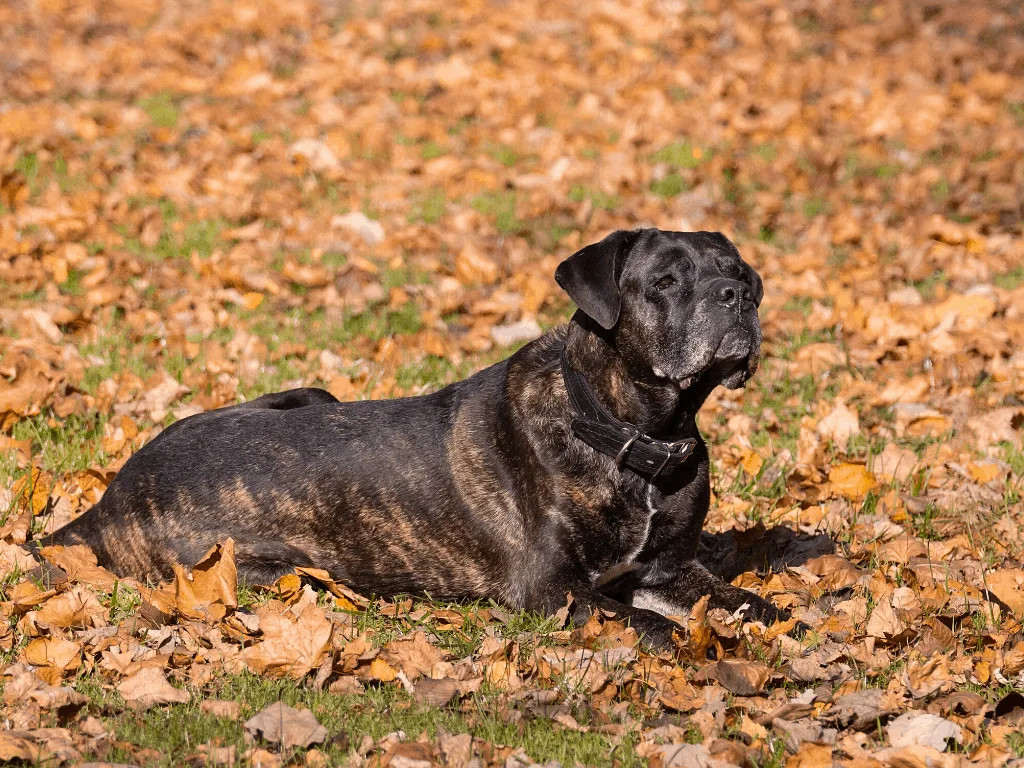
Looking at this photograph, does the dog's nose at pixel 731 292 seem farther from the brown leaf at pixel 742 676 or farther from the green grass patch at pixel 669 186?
the green grass patch at pixel 669 186

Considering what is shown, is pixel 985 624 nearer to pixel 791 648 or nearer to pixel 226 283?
pixel 791 648

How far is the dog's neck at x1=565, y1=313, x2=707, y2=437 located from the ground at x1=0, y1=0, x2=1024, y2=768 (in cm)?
97

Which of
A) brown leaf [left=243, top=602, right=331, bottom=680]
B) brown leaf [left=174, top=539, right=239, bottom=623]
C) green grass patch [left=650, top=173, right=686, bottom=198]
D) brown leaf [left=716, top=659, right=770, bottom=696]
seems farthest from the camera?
green grass patch [left=650, top=173, right=686, bottom=198]

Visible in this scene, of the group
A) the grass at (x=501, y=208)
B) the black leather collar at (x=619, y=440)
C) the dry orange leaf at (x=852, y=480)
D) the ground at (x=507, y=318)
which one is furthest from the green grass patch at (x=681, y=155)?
the black leather collar at (x=619, y=440)

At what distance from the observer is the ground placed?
4422 millimetres

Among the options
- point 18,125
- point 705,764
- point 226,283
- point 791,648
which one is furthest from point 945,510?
point 18,125

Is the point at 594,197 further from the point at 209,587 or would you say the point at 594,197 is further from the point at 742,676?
the point at 742,676

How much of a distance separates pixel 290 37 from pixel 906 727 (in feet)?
42.4

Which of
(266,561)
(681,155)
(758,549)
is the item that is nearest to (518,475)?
(266,561)

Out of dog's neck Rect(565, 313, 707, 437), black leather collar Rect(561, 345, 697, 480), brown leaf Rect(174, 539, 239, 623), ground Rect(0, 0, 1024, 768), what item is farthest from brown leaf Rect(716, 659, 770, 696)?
brown leaf Rect(174, 539, 239, 623)

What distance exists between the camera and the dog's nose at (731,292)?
17.7ft

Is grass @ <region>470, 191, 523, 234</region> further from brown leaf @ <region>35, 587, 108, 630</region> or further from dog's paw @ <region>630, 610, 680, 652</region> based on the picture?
brown leaf @ <region>35, 587, 108, 630</region>

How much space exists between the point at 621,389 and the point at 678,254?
0.69 m

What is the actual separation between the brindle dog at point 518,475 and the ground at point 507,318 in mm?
259
